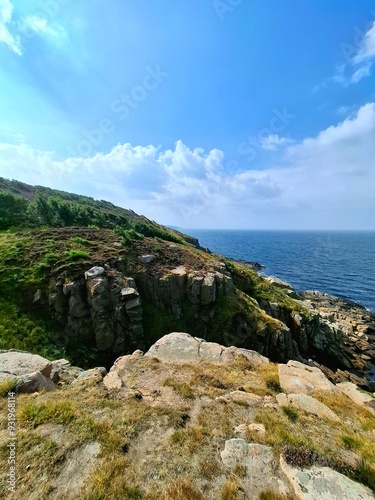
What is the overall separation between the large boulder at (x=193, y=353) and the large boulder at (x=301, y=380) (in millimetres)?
1913

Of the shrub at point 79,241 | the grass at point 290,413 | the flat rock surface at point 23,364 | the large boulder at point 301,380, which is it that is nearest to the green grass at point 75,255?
the shrub at point 79,241

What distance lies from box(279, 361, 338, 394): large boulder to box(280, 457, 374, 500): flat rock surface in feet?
20.4

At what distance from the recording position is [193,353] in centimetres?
1653

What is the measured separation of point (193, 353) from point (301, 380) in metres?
7.13

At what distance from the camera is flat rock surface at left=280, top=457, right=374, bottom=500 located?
6.06 m

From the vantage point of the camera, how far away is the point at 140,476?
21.2 feet

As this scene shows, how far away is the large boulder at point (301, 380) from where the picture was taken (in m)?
12.8

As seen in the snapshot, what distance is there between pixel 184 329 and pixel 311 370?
530 inches

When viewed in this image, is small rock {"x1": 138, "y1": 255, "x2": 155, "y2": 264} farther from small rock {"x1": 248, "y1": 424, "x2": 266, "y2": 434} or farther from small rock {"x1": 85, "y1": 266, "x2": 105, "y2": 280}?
small rock {"x1": 248, "y1": 424, "x2": 266, "y2": 434}

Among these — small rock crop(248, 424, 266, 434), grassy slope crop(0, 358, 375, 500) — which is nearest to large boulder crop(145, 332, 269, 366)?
grassy slope crop(0, 358, 375, 500)

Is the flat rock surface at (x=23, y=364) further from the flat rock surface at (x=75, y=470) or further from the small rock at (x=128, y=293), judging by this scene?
the small rock at (x=128, y=293)

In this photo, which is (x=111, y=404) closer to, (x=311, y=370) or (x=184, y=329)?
(x=311, y=370)

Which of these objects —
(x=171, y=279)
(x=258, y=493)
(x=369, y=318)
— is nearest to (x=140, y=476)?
(x=258, y=493)

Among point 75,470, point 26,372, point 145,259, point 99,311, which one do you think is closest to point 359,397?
point 75,470
